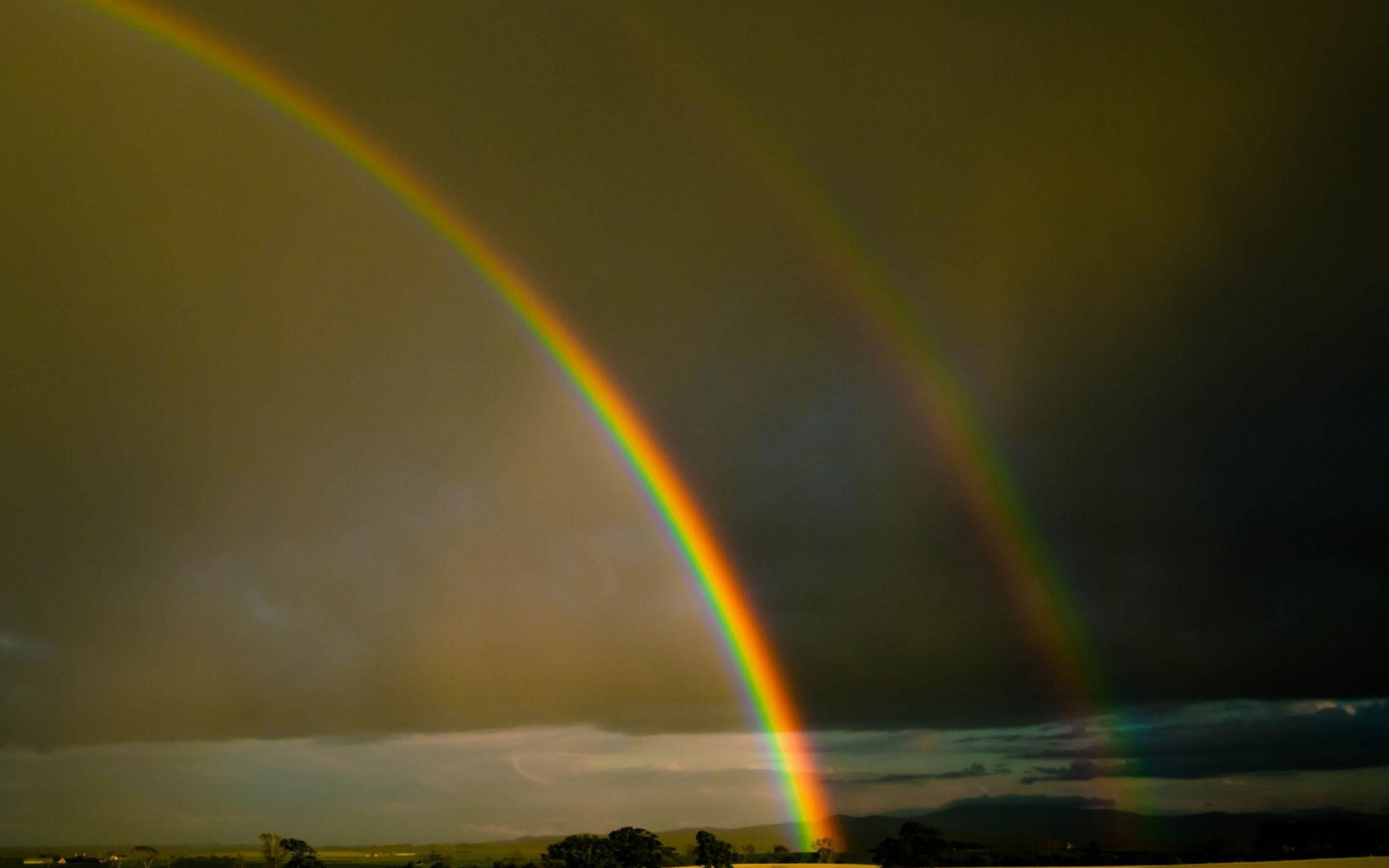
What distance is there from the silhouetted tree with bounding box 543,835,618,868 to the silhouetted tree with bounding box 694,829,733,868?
19408 mm

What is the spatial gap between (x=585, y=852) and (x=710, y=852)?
2425cm

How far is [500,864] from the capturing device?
11169cm

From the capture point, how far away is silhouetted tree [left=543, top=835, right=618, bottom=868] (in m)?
82.1

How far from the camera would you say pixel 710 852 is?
104 m

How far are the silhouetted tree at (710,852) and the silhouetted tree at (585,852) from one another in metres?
19.4

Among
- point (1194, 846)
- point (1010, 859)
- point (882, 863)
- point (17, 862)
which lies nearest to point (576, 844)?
point (882, 863)

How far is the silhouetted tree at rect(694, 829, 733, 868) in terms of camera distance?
103562 millimetres

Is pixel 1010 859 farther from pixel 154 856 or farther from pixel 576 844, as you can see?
pixel 154 856

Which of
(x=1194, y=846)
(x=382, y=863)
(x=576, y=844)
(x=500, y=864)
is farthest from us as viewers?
(x=382, y=863)

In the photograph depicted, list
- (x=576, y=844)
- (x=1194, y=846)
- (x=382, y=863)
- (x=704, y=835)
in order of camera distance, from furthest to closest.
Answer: (x=382, y=863), (x=1194, y=846), (x=704, y=835), (x=576, y=844)

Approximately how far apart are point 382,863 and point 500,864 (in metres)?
69.3

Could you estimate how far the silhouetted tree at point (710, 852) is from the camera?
103562 millimetres

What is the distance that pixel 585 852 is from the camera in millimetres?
83938

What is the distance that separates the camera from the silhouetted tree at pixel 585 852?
82.1 m
